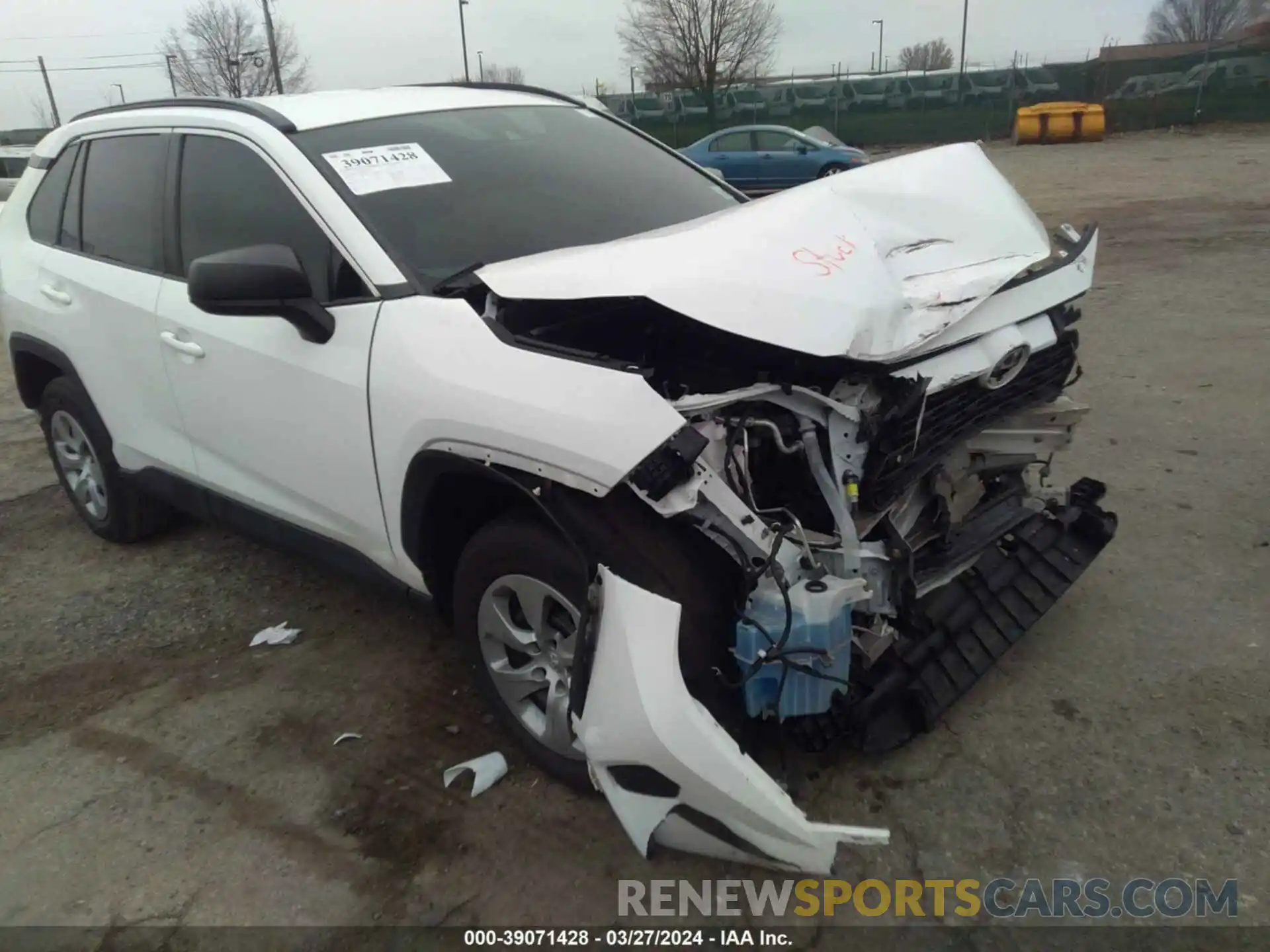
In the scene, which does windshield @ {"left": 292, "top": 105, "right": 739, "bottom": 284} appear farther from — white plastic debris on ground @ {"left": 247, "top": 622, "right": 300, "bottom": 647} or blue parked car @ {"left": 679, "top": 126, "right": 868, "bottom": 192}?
blue parked car @ {"left": 679, "top": 126, "right": 868, "bottom": 192}

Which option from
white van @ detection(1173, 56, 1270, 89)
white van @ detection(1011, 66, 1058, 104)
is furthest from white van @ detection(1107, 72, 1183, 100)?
white van @ detection(1011, 66, 1058, 104)

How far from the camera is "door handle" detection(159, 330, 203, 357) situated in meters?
3.32

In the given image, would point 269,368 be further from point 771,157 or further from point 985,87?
point 985,87

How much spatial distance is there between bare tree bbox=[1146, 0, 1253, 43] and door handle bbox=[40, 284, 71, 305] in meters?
81.5

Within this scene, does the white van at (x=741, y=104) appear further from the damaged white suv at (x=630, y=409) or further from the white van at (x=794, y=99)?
the damaged white suv at (x=630, y=409)

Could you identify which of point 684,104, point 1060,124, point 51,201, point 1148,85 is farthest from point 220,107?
point 684,104

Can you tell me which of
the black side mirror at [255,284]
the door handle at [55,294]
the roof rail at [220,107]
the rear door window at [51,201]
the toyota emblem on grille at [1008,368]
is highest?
the roof rail at [220,107]

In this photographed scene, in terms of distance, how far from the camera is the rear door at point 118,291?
3.64 metres

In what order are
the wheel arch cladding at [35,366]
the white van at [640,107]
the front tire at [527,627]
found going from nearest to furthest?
the front tire at [527,627], the wheel arch cladding at [35,366], the white van at [640,107]

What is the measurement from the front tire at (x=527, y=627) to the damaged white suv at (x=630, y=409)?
12 mm

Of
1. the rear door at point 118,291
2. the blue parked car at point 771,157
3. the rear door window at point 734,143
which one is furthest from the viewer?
the rear door window at point 734,143

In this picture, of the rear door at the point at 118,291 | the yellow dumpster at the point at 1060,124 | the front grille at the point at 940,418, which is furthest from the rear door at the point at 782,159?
the front grille at the point at 940,418

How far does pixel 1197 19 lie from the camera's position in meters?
77.3

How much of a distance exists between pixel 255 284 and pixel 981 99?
35679 mm
